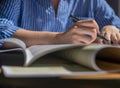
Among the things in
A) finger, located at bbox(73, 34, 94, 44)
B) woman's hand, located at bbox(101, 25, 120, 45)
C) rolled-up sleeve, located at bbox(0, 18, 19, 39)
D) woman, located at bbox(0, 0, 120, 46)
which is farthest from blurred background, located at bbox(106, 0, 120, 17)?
finger, located at bbox(73, 34, 94, 44)

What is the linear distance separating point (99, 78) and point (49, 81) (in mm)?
58

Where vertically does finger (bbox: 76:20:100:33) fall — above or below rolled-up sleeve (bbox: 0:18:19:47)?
above

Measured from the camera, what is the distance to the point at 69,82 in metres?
0.31

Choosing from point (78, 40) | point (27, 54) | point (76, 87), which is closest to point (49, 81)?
point (76, 87)

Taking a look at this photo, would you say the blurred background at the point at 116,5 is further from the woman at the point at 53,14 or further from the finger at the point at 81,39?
the finger at the point at 81,39

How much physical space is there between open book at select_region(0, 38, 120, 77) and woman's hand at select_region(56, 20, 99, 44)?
0.73ft

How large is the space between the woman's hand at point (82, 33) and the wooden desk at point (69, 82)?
0.40m

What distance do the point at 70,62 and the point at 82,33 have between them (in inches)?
11.2

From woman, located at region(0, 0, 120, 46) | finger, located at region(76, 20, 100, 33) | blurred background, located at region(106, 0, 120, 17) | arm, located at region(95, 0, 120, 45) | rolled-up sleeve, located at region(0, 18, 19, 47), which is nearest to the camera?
finger, located at region(76, 20, 100, 33)

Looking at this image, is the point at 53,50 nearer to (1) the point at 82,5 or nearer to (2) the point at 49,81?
(2) the point at 49,81

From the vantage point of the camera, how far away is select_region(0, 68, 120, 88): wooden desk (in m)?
0.31

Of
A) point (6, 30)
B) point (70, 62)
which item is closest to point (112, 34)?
point (6, 30)

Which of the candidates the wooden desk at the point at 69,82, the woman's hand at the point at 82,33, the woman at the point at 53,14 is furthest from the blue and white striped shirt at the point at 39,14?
the wooden desk at the point at 69,82

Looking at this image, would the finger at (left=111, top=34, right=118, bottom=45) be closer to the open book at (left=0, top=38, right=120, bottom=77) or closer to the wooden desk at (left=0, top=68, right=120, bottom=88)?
the open book at (left=0, top=38, right=120, bottom=77)
